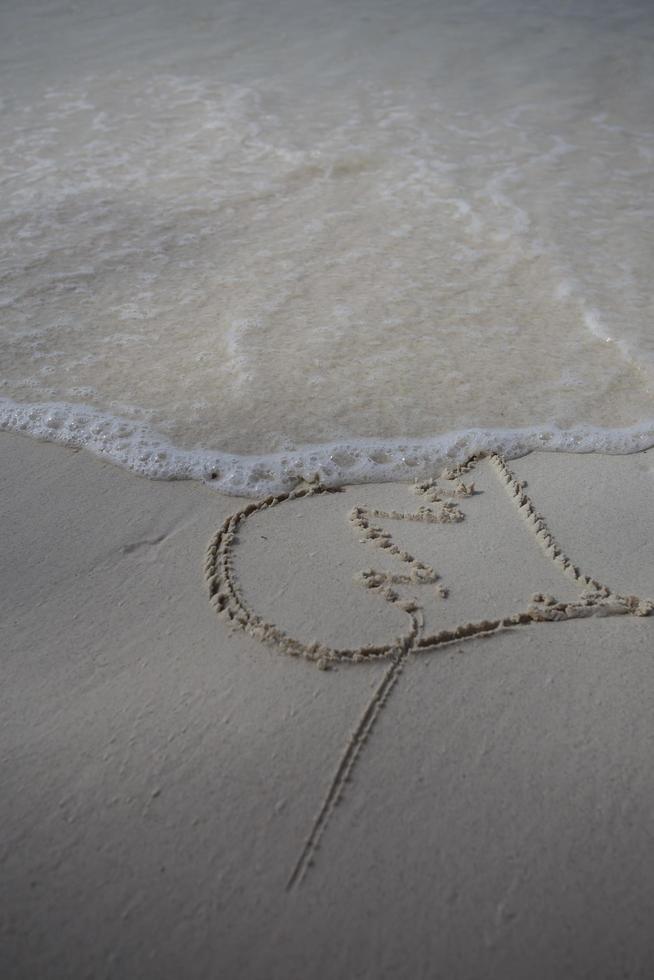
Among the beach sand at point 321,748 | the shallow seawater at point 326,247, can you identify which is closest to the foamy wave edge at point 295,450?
the shallow seawater at point 326,247

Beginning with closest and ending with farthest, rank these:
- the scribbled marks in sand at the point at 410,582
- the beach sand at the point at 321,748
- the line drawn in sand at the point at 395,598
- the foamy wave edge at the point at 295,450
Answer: the beach sand at the point at 321,748 < the line drawn in sand at the point at 395,598 < the scribbled marks in sand at the point at 410,582 < the foamy wave edge at the point at 295,450

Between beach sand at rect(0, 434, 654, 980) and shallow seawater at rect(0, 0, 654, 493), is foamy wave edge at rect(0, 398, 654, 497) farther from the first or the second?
beach sand at rect(0, 434, 654, 980)

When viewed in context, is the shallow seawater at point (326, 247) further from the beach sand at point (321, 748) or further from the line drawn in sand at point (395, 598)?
the beach sand at point (321, 748)

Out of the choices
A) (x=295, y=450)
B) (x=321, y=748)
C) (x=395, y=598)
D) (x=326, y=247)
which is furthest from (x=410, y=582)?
(x=326, y=247)

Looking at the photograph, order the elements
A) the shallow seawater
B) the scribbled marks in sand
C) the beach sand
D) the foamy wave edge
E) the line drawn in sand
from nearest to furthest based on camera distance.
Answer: the beach sand < the line drawn in sand < the scribbled marks in sand < the foamy wave edge < the shallow seawater

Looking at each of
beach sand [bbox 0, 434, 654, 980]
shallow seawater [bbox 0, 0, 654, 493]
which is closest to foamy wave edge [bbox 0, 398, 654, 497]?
shallow seawater [bbox 0, 0, 654, 493]

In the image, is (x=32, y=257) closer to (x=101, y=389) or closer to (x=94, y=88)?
(x=101, y=389)
